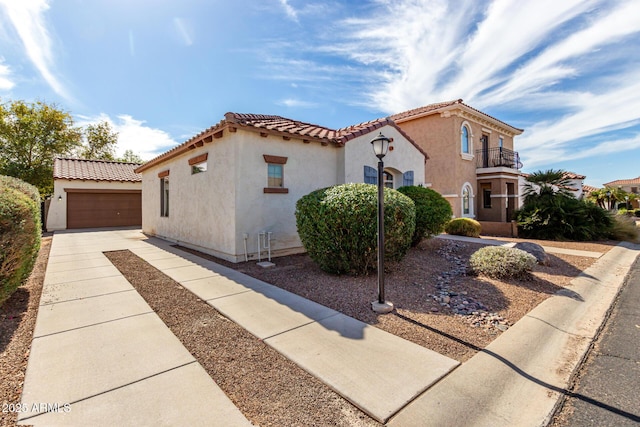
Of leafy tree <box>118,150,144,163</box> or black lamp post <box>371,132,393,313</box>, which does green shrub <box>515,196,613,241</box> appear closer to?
black lamp post <box>371,132,393,313</box>

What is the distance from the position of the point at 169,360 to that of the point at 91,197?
2029cm

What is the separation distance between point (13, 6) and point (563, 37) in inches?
644

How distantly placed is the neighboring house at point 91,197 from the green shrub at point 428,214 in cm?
1871

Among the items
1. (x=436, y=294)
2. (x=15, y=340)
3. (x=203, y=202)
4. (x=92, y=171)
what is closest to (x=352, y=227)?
(x=436, y=294)

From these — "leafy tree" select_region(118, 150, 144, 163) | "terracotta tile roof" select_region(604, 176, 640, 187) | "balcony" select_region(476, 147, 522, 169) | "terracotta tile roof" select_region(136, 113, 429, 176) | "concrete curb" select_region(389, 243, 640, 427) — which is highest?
"leafy tree" select_region(118, 150, 144, 163)

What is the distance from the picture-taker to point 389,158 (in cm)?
1056

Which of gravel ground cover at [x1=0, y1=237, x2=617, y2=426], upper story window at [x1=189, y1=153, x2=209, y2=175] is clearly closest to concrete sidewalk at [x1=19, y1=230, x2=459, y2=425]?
A: gravel ground cover at [x1=0, y1=237, x2=617, y2=426]

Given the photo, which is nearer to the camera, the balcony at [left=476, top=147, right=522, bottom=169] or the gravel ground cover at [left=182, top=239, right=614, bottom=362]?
the gravel ground cover at [left=182, top=239, right=614, bottom=362]

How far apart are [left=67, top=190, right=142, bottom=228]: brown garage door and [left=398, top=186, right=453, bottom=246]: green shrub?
18746 millimetres

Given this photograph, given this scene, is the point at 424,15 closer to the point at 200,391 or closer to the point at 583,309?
the point at 583,309

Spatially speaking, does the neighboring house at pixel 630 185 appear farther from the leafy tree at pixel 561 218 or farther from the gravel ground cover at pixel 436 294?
the gravel ground cover at pixel 436 294

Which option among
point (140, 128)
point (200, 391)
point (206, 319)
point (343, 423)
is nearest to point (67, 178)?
point (140, 128)

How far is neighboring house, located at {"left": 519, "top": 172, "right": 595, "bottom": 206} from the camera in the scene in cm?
1442

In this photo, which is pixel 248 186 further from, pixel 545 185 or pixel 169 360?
pixel 545 185
